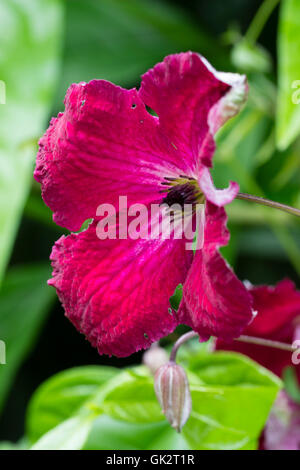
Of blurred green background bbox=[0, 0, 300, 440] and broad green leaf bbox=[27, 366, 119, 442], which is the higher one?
blurred green background bbox=[0, 0, 300, 440]

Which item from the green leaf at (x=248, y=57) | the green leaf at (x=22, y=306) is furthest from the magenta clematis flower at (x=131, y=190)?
the green leaf at (x=22, y=306)

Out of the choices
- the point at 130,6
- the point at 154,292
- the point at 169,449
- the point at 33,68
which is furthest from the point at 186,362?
the point at 130,6

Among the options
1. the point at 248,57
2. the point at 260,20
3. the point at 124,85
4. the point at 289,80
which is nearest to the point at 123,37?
the point at 124,85

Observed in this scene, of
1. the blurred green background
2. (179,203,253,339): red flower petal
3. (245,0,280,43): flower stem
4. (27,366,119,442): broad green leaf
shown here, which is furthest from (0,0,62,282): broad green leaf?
(179,203,253,339): red flower petal

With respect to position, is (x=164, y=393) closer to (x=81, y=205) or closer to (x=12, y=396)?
(x=81, y=205)

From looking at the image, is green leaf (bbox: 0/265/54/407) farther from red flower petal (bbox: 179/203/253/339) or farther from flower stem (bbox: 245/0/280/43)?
red flower petal (bbox: 179/203/253/339)

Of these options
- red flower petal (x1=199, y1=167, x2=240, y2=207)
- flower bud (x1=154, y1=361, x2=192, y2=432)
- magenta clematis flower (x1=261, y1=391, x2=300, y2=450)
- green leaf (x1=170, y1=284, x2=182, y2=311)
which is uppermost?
red flower petal (x1=199, y1=167, x2=240, y2=207)

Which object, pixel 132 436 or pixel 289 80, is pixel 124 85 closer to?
pixel 289 80
